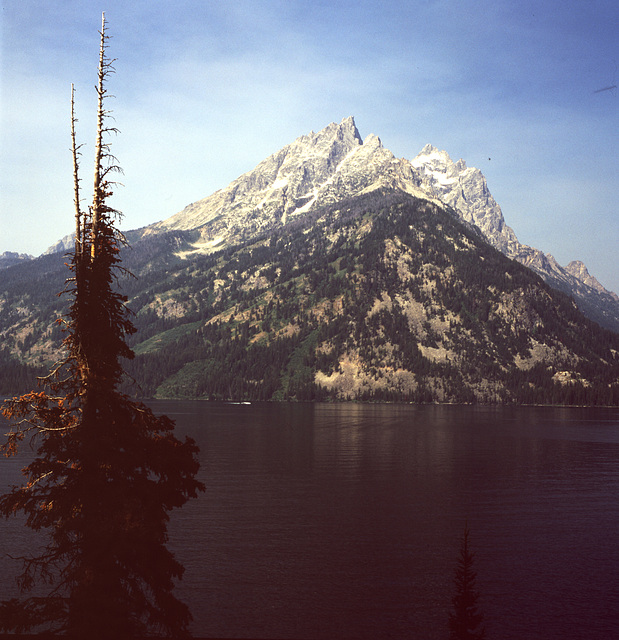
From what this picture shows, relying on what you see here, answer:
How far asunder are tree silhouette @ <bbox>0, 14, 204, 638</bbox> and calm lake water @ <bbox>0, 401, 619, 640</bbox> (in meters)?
27.4

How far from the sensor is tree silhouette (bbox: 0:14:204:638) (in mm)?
26422

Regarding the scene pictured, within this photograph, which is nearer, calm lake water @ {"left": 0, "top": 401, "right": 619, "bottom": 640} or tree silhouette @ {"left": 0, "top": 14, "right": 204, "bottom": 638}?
tree silhouette @ {"left": 0, "top": 14, "right": 204, "bottom": 638}

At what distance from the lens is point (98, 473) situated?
90.4 feet

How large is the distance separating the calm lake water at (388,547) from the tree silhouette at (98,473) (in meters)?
27.4

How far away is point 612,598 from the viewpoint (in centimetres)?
6122

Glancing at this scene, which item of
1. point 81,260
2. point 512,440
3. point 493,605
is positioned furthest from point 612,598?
point 512,440

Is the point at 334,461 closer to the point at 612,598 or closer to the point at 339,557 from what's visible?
the point at 339,557

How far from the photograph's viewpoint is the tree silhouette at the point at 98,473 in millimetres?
26422

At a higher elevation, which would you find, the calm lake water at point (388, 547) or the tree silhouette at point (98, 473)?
the tree silhouette at point (98, 473)

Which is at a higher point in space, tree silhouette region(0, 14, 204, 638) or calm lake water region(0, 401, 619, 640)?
tree silhouette region(0, 14, 204, 638)

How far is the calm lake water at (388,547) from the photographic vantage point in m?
55.2

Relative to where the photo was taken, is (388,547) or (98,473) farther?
(388,547)

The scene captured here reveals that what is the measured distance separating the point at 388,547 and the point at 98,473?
57.4 metres

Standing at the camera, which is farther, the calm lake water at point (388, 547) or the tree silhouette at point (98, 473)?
the calm lake water at point (388, 547)
